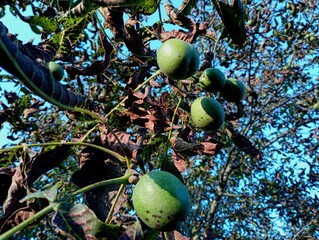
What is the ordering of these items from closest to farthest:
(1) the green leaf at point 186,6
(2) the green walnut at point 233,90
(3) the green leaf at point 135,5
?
(3) the green leaf at point 135,5
(1) the green leaf at point 186,6
(2) the green walnut at point 233,90

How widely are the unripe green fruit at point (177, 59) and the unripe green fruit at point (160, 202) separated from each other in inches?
22.2

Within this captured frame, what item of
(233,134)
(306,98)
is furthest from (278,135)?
(233,134)

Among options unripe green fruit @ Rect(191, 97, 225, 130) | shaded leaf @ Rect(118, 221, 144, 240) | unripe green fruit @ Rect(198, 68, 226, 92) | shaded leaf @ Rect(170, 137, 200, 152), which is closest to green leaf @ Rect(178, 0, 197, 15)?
unripe green fruit @ Rect(198, 68, 226, 92)

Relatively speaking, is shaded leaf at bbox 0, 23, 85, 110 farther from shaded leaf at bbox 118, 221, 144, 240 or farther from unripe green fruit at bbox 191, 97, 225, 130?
unripe green fruit at bbox 191, 97, 225, 130

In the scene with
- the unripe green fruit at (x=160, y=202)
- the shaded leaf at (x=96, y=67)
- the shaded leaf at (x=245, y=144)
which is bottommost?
the unripe green fruit at (x=160, y=202)

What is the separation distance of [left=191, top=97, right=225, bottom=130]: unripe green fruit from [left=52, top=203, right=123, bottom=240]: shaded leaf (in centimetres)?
83

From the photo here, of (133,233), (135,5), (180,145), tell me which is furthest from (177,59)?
(133,233)

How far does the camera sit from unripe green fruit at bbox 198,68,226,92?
192 centimetres

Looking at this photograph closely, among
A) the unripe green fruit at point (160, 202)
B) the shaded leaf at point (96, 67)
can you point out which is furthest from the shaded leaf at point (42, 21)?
the unripe green fruit at point (160, 202)

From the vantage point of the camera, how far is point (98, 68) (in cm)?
179

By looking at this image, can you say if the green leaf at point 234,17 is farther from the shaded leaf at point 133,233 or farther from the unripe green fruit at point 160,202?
the shaded leaf at point 133,233

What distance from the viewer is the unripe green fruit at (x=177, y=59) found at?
65.2 inches

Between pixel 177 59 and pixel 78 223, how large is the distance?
826 mm

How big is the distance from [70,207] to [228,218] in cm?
665
